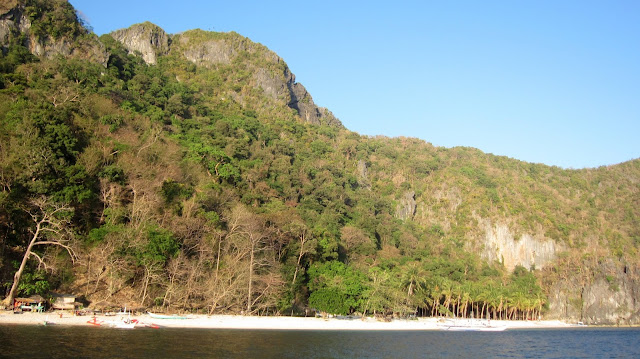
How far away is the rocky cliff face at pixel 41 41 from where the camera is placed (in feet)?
221

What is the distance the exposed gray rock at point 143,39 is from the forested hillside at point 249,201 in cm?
69

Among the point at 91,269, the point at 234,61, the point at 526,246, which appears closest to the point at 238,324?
the point at 91,269

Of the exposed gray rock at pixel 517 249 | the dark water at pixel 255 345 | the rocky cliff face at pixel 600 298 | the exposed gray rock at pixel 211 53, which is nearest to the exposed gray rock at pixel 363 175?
the exposed gray rock at pixel 517 249

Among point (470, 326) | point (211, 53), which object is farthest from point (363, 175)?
point (470, 326)

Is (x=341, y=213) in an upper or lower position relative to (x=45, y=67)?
lower

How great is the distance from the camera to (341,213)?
3679 inches

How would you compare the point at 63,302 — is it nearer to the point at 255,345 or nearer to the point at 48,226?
the point at 48,226

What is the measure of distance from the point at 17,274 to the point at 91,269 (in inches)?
256

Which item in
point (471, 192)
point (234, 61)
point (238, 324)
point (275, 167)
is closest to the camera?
point (238, 324)

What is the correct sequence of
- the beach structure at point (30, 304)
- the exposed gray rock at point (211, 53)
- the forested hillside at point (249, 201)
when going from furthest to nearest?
the exposed gray rock at point (211, 53), the forested hillside at point (249, 201), the beach structure at point (30, 304)

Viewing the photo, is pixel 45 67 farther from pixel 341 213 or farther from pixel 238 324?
pixel 341 213

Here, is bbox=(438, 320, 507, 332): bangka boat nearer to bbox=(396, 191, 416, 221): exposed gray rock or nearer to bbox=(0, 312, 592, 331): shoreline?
bbox=(0, 312, 592, 331): shoreline

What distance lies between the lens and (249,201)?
231 feet

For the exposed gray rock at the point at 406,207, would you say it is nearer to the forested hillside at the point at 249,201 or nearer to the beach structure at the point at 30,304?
the forested hillside at the point at 249,201
